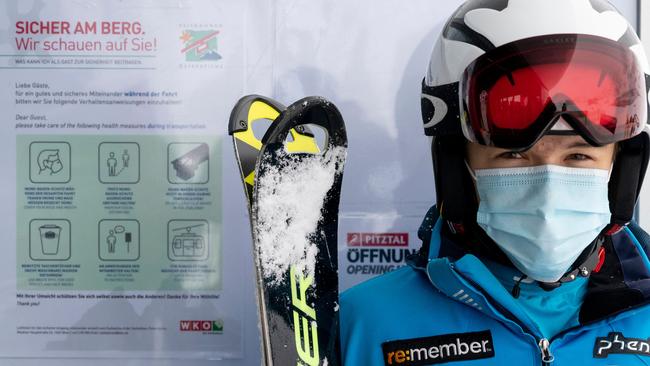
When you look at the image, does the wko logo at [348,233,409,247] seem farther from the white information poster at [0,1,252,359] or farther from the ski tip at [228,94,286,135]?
the ski tip at [228,94,286,135]

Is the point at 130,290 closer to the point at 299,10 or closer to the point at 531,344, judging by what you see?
the point at 299,10

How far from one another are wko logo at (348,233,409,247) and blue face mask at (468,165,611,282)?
646 mm

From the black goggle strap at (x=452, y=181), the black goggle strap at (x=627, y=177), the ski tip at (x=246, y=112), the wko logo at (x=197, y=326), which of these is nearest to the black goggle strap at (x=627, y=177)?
the black goggle strap at (x=627, y=177)

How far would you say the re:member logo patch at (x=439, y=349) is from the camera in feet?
4.95

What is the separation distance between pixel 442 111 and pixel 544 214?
38 centimetres

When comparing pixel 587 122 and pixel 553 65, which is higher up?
pixel 553 65

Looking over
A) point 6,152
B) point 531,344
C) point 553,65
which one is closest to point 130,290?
point 6,152

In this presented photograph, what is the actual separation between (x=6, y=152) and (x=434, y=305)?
151cm

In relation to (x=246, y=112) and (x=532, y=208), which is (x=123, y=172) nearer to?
(x=246, y=112)

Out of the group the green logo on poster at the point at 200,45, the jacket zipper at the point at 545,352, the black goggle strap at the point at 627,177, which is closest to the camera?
the jacket zipper at the point at 545,352

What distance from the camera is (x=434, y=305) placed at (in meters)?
1.60

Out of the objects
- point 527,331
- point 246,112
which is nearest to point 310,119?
point 246,112

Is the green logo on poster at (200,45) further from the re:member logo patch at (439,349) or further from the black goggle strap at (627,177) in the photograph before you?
the black goggle strap at (627,177)

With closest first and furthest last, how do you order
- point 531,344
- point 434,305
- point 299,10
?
point 531,344
point 434,305
point 299,10
